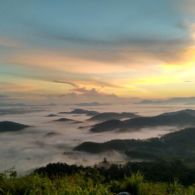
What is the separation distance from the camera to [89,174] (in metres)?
13.4

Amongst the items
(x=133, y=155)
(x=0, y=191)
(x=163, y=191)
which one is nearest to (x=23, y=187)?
(x=0, y=191)

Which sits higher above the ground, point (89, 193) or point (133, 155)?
point (89, 193)

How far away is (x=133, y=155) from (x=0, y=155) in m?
65.6

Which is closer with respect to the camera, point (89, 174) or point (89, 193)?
point (89, 193)

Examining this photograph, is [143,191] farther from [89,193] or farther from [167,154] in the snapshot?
[167,154]

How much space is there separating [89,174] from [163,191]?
9.10 ft

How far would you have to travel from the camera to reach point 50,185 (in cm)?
1088

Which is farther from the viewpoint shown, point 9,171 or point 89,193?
point 9,171

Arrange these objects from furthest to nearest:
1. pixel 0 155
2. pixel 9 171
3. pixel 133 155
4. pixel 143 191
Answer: pixel 133 155
pixel 0 155
pixel 9 171
pixel 143 191

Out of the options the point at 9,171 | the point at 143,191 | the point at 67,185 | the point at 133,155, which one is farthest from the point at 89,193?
the point at 133,155

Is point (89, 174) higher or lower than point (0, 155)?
higher

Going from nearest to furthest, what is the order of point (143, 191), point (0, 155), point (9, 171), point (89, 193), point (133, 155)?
point (89, 193) < point (143, 191) < point (9, 171) < point (0, 155) < point (133, 155)

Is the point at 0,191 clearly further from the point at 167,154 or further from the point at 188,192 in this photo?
the point at 167,154

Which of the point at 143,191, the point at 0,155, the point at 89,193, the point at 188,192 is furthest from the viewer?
the point at 0,155
